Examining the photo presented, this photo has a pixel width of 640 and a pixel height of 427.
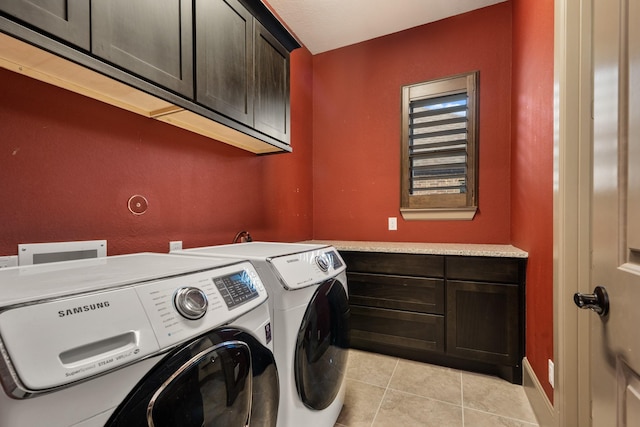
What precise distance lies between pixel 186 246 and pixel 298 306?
826 millimetres

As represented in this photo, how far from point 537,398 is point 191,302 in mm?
1868

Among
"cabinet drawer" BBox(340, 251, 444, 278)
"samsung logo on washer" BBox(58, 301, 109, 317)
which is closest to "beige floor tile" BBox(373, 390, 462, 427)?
"cabinet drawer" BBox(340, 251, 444, 278)

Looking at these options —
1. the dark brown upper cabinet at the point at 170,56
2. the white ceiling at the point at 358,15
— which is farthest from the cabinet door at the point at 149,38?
the white ceiling at the point at 358,15

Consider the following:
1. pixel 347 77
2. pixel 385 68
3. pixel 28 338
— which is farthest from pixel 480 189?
pixel 28 338

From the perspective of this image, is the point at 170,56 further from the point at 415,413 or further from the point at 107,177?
the point at 415,413

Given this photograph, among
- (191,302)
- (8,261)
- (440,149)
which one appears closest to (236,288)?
(191,302)

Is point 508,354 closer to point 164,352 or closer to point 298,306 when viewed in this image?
point 298,306

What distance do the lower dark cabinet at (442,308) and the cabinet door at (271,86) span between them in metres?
1.13

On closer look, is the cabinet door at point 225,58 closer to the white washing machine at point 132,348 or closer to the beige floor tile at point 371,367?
the white washing machine at point 132,348

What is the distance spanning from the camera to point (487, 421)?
1.47 metres

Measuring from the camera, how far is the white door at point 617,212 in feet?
1.83

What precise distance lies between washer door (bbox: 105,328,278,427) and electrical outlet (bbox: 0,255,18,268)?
31.4 inches

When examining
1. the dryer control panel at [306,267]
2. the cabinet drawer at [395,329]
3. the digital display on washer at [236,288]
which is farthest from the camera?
the cabinet drawer at [395,329]

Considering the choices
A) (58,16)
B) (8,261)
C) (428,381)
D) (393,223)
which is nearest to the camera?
(58,16)
